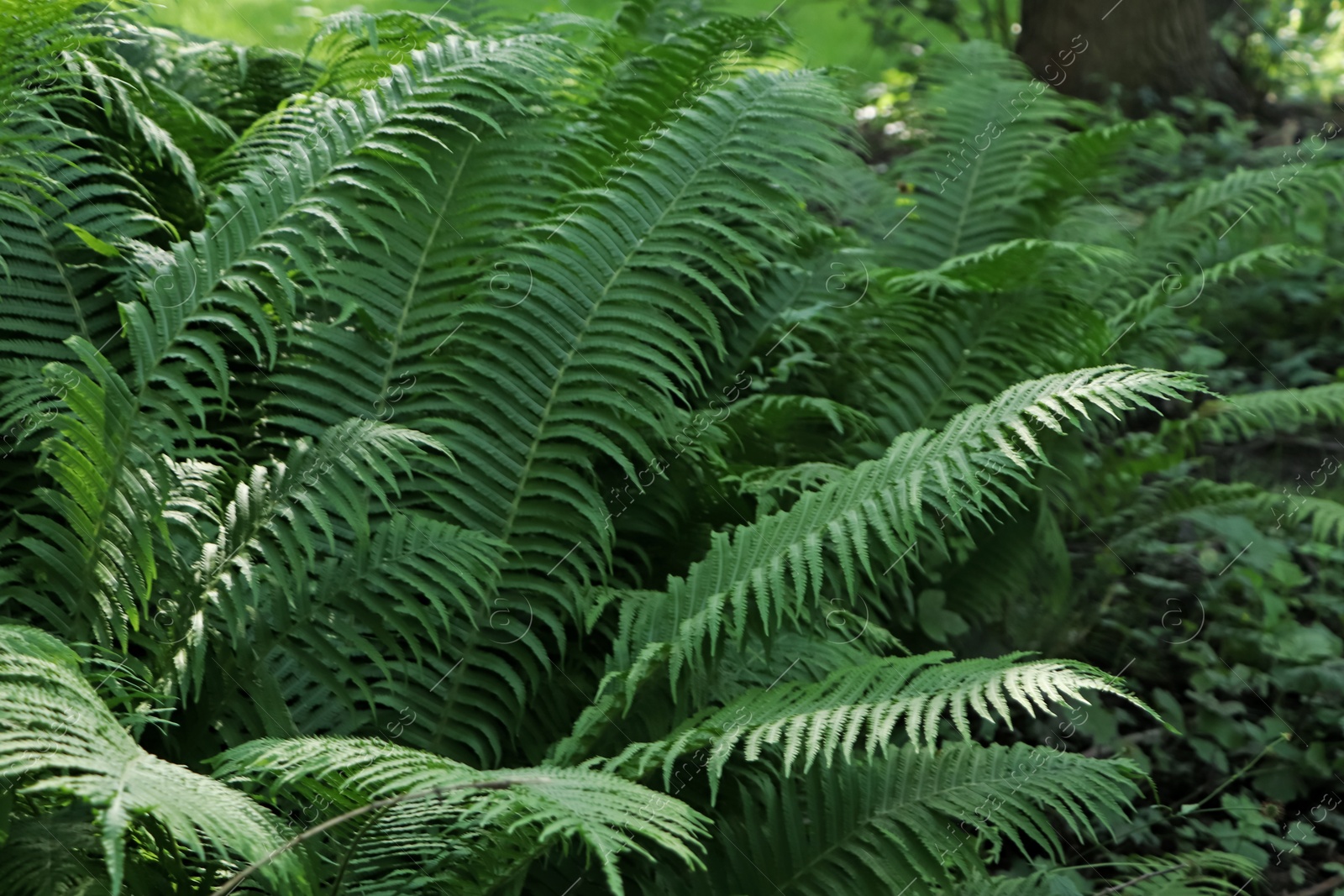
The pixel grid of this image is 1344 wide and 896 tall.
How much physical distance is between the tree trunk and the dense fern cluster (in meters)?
3.06

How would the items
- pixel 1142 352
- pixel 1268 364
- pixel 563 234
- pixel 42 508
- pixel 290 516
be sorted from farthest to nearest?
pixel 1268 364 → pixel 1142 352 → pixel 563 234 → pixel 42 508 → pixel 290 516

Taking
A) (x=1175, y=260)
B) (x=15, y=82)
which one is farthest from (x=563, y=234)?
(x=1175, y=260)

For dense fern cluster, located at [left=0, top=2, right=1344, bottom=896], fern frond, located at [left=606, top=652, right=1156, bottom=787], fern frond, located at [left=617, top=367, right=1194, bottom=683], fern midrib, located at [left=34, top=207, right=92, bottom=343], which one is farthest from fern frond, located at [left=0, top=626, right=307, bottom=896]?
fern midrib, located at [left=34, top=207, right=92, bottom=343]

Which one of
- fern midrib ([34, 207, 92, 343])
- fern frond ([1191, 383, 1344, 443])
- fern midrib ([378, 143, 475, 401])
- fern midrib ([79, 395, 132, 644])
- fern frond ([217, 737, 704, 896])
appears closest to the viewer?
fern frond ([217, 737, 704, 896])

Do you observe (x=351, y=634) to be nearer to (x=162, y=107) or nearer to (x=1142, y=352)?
(x=162, y=107)

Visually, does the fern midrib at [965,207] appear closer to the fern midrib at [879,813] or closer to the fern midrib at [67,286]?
the fern midrib at [879,813]

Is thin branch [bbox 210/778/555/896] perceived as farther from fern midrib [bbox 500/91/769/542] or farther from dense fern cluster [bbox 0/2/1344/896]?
fern midrib [bbox 500/91/769/542]

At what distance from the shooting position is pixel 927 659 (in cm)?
161

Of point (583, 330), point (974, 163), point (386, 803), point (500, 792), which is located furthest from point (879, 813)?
point (974, 163)

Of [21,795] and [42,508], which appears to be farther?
[42,508]

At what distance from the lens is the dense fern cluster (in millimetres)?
1490

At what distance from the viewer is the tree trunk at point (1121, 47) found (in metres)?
5.34

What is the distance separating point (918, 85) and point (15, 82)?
3.72 meters

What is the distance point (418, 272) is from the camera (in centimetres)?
214
